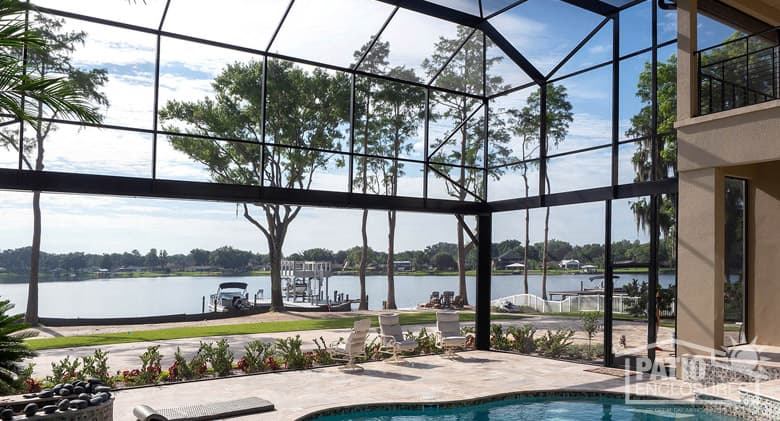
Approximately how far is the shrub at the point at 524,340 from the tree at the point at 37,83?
33.0 feet

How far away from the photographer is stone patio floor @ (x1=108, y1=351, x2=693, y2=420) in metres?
9.05

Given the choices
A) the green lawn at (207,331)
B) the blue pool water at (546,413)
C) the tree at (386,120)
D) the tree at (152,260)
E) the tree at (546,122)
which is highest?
the tree at (386,120)

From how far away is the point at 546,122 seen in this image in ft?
44.4

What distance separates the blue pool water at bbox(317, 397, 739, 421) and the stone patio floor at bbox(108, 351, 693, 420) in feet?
0.90

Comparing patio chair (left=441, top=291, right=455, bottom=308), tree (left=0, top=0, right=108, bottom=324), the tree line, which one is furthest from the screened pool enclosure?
the tree line

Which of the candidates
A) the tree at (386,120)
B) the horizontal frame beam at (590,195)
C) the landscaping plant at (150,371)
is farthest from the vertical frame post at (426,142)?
the landscaping plant at (150,371)

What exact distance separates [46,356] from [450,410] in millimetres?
11223

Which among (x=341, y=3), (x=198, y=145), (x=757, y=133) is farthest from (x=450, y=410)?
(x=198, y=145)

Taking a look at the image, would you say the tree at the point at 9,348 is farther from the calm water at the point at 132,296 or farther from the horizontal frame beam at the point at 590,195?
the calm water at the point at 132,296

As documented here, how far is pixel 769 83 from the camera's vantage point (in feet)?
36.8

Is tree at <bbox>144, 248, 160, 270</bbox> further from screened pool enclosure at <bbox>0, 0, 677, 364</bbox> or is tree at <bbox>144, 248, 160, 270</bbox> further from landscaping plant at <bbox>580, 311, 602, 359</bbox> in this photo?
landscaping plant at <bbox>580, 311, 602, 359</bbox>

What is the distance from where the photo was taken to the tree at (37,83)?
589cm

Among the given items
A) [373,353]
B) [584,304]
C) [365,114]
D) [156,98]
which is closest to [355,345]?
[373,353]

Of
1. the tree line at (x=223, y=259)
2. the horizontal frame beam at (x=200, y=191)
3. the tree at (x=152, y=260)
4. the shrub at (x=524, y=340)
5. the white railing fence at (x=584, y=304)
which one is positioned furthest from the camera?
the tree at (x=152, y=260)
